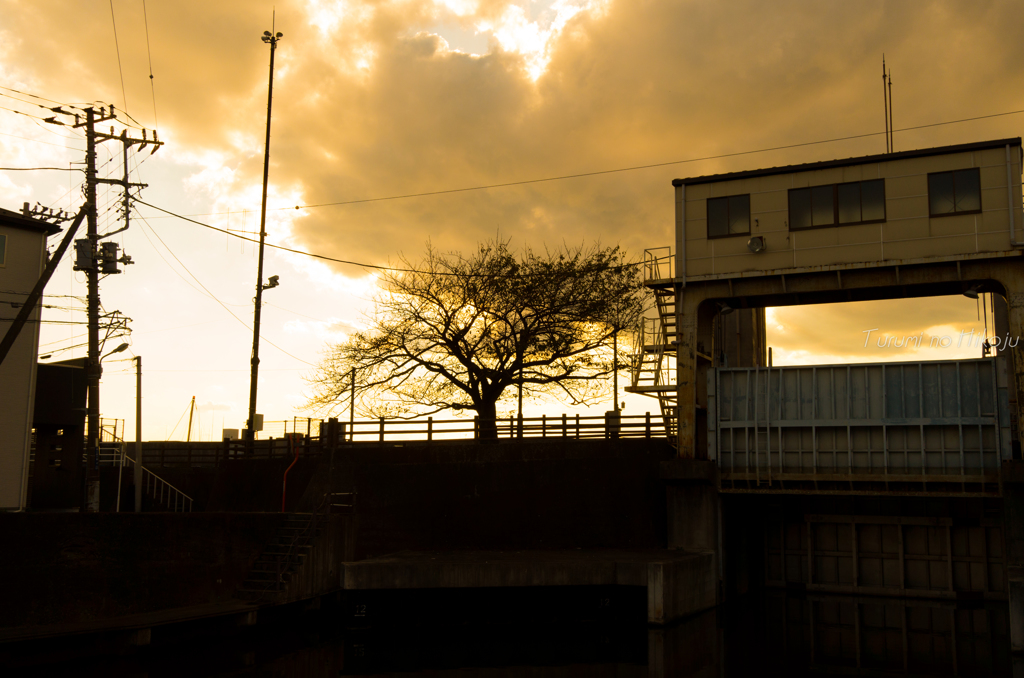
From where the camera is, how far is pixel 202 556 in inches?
789

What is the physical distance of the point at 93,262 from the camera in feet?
81.5

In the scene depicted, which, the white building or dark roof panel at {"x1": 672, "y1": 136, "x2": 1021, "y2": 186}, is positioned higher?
dark roof panel at {"x1": 672, "y1": 136, "x2": 1021, "y2": 186}

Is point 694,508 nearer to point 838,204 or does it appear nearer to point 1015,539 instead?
point 1015,539

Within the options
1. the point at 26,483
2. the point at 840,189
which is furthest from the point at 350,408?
the point at 840,189

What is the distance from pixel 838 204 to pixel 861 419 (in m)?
6.11

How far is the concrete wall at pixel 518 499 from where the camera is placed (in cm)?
2500

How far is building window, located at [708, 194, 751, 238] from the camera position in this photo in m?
25.4

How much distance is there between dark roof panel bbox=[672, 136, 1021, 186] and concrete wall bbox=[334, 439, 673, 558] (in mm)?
8236

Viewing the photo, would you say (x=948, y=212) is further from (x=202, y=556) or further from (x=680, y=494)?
(x=202, y=556)

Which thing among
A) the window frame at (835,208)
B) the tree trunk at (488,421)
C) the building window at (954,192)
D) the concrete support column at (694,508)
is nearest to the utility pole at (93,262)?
the tree trunk at (488,421)

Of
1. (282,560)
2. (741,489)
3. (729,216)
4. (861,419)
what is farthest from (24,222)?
(861,419)

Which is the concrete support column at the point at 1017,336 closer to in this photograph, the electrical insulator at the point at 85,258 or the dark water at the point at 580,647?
the dark water at the point at 580,647

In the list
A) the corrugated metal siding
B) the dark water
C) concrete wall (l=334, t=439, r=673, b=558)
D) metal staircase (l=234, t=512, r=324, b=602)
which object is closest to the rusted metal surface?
the dark water

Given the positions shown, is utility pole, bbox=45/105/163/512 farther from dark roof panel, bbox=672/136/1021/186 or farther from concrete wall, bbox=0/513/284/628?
dark roof panel, bbox=672/136/1021/186
